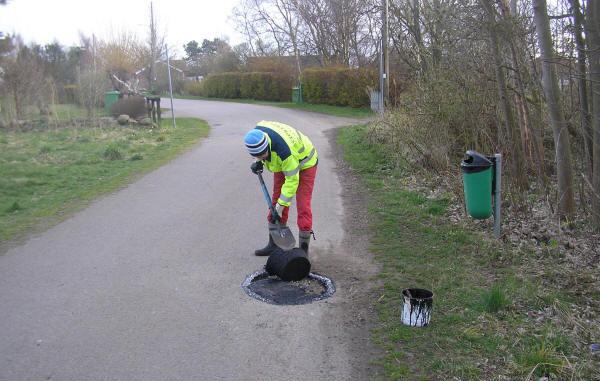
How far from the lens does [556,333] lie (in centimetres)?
418

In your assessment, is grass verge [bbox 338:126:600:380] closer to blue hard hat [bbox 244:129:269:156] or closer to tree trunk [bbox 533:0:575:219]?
tree trunk [bbox 533:0:575:219]

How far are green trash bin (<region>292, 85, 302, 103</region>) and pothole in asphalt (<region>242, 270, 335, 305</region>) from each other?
102 feet

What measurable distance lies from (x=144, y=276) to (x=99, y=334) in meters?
1.31

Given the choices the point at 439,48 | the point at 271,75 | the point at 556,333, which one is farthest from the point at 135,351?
the point at 271,75

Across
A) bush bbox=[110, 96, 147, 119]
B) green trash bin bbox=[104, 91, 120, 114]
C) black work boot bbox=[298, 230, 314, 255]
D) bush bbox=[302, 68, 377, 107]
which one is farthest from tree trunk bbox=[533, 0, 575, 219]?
bush bbox=[302, 68, 377, 107]

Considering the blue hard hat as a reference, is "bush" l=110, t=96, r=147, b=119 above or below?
above

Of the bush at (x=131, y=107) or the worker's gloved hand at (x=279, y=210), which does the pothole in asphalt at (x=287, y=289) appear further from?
the bush at (x=131, y=107)

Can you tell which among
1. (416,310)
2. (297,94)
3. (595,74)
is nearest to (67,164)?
(416,310)

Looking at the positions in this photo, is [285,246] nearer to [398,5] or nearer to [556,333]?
[556,333]

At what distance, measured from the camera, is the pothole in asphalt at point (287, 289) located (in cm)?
504

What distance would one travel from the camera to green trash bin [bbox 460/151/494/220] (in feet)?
19.5

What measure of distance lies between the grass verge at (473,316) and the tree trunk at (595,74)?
1092 mm

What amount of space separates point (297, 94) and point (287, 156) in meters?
31.8

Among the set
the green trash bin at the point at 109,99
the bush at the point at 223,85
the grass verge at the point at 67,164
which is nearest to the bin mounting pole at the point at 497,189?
the grass verge at the point at 67,164
